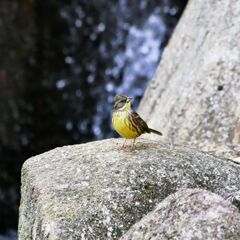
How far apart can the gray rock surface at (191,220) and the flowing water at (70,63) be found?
11.2m

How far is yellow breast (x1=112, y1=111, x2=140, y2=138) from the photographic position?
5875 millimetres

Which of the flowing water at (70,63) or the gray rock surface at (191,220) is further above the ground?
the gray rock surface at (191,220)

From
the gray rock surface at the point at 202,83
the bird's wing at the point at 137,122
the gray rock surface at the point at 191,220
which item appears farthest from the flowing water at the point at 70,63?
the gray rock surface at the point at 191,220

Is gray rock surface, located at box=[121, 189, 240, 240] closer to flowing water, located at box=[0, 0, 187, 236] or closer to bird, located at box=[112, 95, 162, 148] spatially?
bird, located at box=[112, 95, 162, 148]

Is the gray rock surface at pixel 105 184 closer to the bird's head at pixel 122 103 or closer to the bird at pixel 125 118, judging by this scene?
Result: the bird at pixel 125 118

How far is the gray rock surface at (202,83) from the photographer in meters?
8.03

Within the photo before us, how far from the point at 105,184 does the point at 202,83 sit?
12.1 ft

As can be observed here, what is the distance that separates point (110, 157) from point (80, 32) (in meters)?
10.8

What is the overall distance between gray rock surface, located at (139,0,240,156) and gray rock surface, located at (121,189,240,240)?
129 inches

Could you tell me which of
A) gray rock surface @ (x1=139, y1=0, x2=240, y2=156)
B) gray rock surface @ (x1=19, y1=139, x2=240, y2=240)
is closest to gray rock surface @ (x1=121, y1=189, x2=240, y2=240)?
gray rock surface @ (x1=19, y1=139, x2=240, y2=240)

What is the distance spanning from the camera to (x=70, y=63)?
15.9 m

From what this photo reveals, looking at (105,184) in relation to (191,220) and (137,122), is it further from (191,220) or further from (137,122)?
(191,220)

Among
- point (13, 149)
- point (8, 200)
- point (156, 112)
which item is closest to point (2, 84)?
point (13, 149)

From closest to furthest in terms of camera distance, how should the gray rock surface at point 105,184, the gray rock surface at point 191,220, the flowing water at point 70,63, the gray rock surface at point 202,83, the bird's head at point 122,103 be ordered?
the gray rock surface at point 191,220 < the gray rock surface at point 105,184 < the bird's head at point 122,103 < the gray rock surface at point 202,83 < the flowing water at point 70,63
